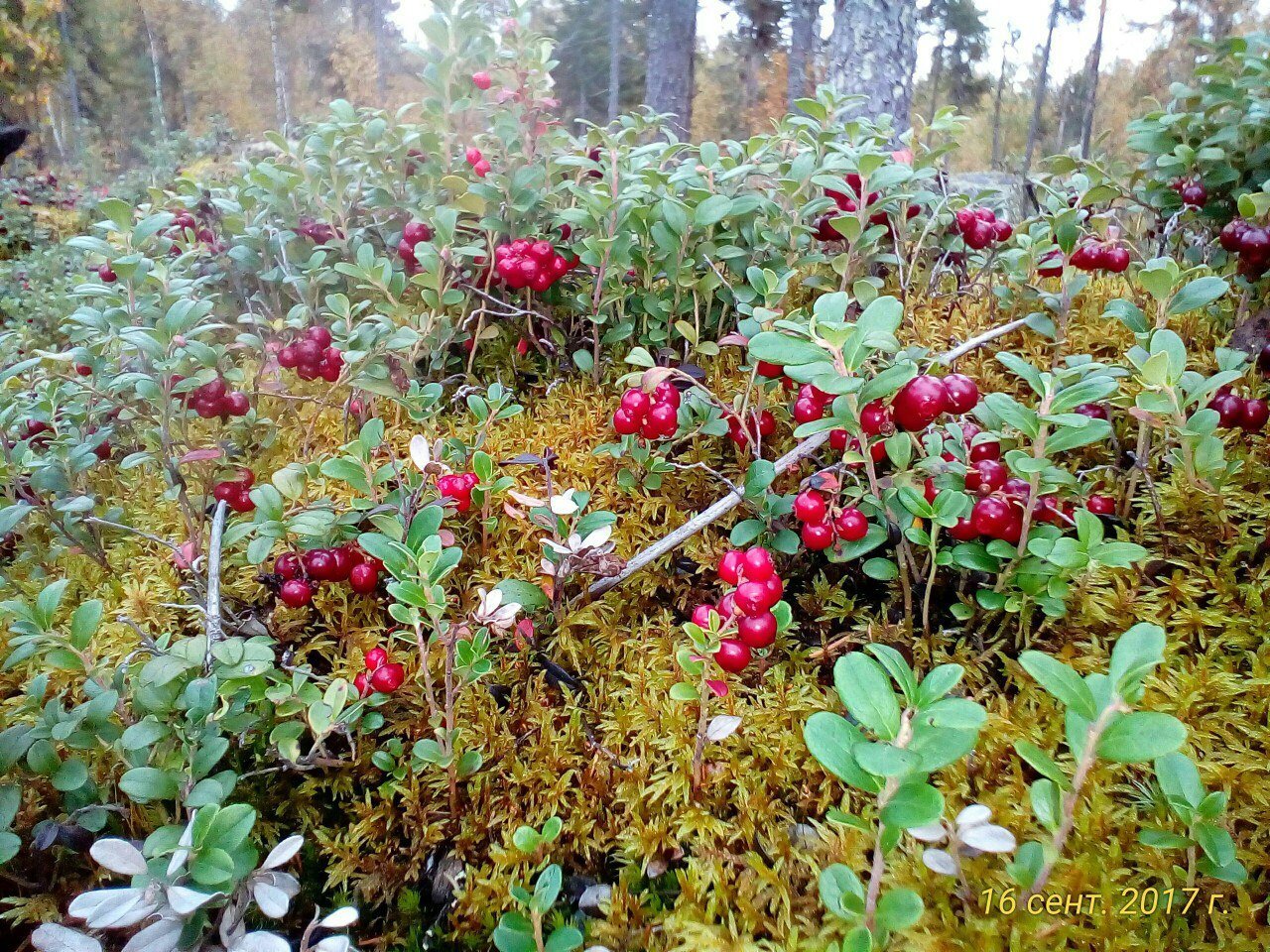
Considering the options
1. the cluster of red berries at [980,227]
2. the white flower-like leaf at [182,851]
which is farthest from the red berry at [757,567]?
the cluster of red berries at [980,227]

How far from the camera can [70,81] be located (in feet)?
70.3

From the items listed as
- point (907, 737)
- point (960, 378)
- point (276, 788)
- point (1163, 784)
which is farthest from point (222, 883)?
point (960, 378)

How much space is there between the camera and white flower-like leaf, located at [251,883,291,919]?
1.01 meters

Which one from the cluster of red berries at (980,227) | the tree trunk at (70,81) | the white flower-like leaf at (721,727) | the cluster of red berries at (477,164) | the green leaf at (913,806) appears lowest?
the white flower-like leaf at (721,727)

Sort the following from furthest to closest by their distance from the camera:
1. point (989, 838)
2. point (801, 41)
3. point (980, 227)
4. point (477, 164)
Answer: point (801, 41) → point (477, 164) → point (980, 227) → point (989, 838)

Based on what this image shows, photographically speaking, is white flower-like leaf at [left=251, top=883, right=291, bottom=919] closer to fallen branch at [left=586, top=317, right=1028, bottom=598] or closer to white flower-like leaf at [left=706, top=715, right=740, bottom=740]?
white flower-like leaf at [left=706, top=715, right=740, bottom=740]

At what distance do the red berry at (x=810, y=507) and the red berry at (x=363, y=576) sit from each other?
99cm

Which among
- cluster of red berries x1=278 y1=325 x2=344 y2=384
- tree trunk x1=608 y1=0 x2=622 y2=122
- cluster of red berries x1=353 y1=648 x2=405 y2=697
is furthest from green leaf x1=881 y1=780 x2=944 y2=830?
tree trunk x1=608 y1=0 x2=622 y2=122

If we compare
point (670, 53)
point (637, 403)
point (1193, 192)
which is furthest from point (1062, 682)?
point (670, 53)

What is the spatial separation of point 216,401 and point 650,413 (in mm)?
1266

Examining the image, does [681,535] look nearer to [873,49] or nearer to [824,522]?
[824,522]

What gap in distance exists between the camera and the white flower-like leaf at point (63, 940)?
3.18ft

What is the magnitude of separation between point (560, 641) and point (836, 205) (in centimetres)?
159

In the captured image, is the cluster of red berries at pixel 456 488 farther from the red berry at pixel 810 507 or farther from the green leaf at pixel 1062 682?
the green leaf at pixel 1062 682
